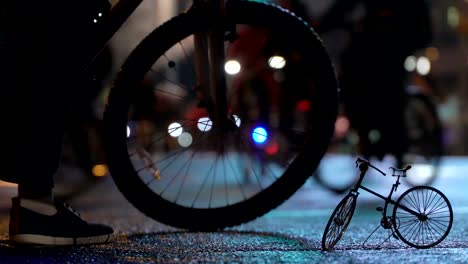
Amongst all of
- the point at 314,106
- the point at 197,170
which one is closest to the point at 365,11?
the point at 314,106

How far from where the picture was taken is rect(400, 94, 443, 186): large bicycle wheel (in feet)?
24.3

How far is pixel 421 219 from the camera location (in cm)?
333

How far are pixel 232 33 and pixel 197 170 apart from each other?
690 cm

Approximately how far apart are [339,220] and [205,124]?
88 cm

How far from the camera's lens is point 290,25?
12.9 feet

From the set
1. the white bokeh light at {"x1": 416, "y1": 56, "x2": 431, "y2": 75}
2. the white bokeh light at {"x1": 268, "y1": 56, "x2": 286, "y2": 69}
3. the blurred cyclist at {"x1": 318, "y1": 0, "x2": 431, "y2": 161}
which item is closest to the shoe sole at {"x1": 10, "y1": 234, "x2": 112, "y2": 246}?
the white bokeh light at {"x1": 268, "y1": 56, "x2": 286, "y2": 69}

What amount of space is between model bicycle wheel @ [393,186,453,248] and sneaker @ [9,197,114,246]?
1.24 metres

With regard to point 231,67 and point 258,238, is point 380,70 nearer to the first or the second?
point 231,67

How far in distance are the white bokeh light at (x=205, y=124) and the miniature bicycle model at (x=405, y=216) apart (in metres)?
0.76

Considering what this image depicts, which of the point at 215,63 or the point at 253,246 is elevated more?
the point at 215,63

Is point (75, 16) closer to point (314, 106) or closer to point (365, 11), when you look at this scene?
point (314, 106)

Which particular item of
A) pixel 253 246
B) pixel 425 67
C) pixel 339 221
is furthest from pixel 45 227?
pixel 425 67

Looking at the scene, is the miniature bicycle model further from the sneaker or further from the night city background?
the sneaker

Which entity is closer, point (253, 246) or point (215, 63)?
point (253, 246)
